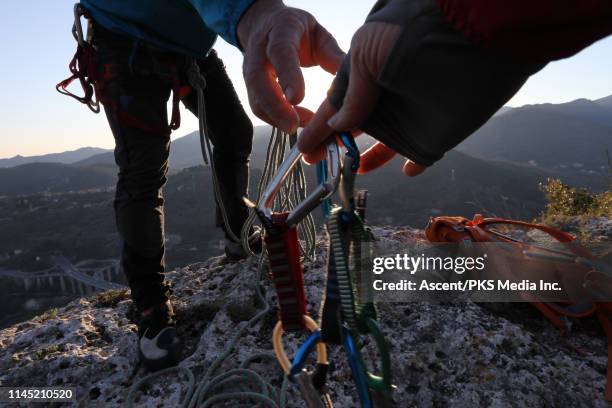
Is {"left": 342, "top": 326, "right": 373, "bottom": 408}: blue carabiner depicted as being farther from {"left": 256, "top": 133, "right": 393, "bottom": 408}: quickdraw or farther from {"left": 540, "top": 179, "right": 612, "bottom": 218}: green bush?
{"left": 540, "top": 179, "right": 612, "bottom": 218}: green bush

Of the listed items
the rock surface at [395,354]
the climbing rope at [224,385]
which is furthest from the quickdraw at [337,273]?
the rock surface at [395,354]

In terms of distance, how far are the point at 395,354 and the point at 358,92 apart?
5.01 feet

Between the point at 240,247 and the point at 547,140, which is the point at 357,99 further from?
the point at 547,140

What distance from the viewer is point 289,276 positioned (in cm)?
106

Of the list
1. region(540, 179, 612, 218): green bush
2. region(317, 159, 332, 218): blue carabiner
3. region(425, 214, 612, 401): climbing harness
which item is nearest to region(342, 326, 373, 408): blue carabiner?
region(317, 159, 332, 218): blue carabiner

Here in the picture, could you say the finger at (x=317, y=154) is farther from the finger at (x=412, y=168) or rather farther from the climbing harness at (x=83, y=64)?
the climbing harness at (x=83, y=64)

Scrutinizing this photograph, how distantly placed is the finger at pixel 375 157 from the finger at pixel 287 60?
0.97 ft

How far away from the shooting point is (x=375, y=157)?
3.85 ft

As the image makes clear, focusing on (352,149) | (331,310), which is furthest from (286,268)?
(352,149)

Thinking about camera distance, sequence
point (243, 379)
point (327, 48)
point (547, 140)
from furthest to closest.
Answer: point (547, 140), point (243, 379), point (327, 48)

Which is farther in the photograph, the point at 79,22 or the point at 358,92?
the point at 79,22

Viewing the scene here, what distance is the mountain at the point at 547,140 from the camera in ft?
360

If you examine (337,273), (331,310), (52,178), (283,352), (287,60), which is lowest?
(283,352)

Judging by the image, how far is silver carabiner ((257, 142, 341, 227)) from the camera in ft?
2.95
